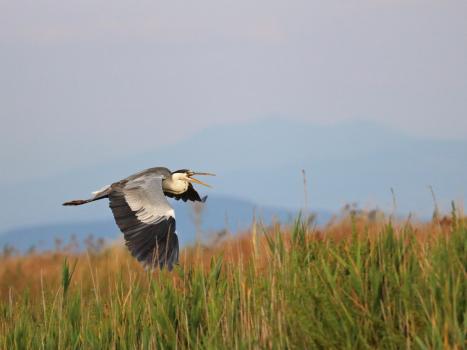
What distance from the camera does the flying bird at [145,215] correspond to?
7.33m

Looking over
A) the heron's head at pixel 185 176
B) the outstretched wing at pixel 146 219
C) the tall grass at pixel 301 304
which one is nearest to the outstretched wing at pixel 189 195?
the heron's head at pixel 185 176

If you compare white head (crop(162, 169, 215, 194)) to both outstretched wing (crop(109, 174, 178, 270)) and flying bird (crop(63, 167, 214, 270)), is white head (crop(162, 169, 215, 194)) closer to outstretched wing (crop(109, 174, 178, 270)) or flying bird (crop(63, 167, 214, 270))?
flying bird (crop(63, 167, 214, 270))

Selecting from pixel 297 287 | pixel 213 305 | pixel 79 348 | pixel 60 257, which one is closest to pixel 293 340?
pixel 297 287

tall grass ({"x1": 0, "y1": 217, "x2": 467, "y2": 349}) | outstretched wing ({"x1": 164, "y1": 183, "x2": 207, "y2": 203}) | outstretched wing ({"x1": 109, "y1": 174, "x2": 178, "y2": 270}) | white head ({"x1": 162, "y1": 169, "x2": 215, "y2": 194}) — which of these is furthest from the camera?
outstretched wing ({"x1": 164, "y1": 183, "x2": 207, "y2": 203})

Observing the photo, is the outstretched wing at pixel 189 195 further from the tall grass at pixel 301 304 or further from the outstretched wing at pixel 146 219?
the tall grass at pixel 301 304

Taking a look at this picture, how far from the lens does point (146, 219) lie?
25.4ft

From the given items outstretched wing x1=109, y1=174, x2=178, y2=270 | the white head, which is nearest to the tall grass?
outstretched wing x1=109, y1=174, x2=178, y2=270

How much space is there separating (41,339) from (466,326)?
3081 millimetres

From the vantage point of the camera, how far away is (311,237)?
5652mm

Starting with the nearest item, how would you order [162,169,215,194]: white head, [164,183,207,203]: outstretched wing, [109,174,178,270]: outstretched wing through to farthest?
[109,174,178,270]: outstretched wing
[162,169,215,194]: white head
[164,183,207,203]: outstretched wing

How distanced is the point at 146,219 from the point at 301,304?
345cm

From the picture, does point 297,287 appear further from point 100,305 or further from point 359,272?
point 100,305

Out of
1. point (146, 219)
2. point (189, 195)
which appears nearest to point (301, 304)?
point (146, 219)

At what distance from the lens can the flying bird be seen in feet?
24.1
